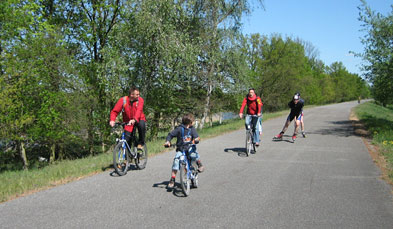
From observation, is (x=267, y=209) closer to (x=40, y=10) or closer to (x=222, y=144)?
(x=222, y=144)

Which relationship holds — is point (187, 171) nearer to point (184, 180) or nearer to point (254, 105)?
point (184, 180)

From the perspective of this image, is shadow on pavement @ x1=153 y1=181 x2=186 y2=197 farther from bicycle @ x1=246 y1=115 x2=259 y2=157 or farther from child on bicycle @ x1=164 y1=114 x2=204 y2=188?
bicycle @ x1=246 y1=115 x2=259 y2=157

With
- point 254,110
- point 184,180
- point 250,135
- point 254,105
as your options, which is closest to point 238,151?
point 250,135

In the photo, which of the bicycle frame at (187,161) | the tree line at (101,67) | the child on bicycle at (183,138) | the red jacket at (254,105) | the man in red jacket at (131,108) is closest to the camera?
the bicycle frame at (187,161)

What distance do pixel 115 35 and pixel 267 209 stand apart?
13171mm

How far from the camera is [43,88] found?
1472 centimetres

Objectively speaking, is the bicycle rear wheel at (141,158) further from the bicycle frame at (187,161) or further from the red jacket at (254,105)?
the red jacket at (254,105)

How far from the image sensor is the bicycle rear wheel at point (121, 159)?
696 centimetres

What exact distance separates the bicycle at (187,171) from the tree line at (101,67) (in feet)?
31.9

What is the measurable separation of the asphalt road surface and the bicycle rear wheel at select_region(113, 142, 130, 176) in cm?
16

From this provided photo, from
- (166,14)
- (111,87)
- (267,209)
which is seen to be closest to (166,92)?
(111,87)

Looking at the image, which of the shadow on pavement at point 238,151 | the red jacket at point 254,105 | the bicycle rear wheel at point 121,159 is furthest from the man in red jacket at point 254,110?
the bicycle rear wheel at point 121,159

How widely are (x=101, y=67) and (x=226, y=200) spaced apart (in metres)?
11.7

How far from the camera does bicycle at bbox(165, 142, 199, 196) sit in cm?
552
